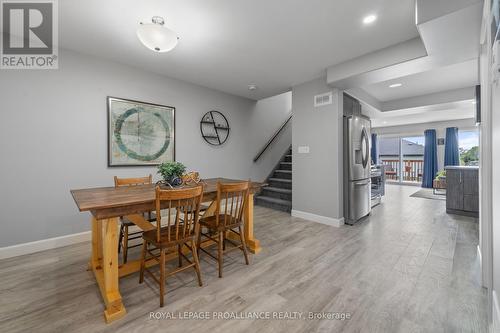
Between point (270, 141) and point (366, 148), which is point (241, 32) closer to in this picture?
point (366, 148)

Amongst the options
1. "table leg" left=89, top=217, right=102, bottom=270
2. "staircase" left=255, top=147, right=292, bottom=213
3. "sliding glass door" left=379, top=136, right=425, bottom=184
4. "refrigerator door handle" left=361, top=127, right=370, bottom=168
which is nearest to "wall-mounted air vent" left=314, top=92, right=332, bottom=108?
"refrigerator door handle" left=361, top=127, right=370, bottom=168

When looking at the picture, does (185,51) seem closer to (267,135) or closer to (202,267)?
(202,267)

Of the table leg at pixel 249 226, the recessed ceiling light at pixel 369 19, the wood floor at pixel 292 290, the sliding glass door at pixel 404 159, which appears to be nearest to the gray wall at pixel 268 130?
the table leg at pixel 249 226

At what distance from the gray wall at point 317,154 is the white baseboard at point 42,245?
11.4ft

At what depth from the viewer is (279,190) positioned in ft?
16.1

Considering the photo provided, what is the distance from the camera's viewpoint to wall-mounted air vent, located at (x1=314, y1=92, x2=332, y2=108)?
3539 millimetres

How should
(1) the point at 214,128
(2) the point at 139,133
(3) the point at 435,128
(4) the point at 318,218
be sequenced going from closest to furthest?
(2) the point at 139,133, (4) the point at 318,218, (1) the point at 214,128, (3) the point at 435,128

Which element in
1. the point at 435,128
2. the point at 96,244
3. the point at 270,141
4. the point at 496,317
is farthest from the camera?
the point at 435,128

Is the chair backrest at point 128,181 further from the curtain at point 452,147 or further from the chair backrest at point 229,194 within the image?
the curtain at point 452,147

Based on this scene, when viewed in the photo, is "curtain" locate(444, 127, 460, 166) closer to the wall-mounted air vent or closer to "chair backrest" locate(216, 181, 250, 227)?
the wall-mounted air vent

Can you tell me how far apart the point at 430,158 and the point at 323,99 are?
6738 mm

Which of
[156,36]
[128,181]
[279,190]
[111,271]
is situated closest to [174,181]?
[128,181]

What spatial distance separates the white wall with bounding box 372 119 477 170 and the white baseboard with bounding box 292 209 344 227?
6.85 m

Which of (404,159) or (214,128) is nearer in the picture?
(214,128)
